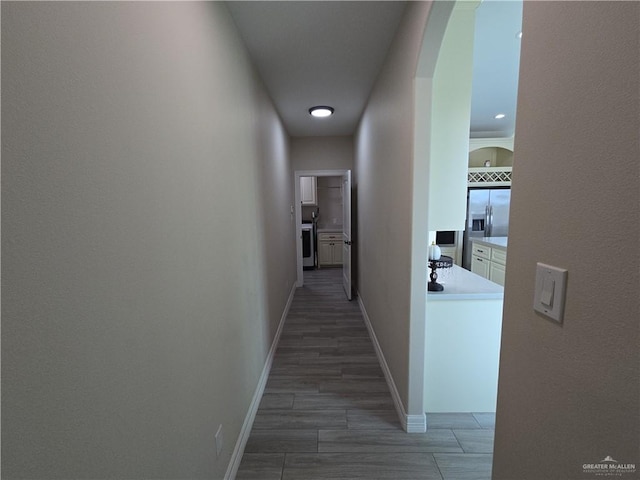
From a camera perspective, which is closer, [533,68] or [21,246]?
[21,246]

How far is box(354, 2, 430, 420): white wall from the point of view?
5.34 ft

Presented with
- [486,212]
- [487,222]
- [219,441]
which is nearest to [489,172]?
[486,212]

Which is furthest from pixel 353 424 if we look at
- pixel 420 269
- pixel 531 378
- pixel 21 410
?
pixel 21 410

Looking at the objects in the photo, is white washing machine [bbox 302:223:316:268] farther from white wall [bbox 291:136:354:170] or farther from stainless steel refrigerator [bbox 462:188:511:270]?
stainless steel refrigerator [bbox 462:188:511:270]

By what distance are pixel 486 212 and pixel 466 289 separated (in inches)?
128

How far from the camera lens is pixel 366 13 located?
1.67 metres

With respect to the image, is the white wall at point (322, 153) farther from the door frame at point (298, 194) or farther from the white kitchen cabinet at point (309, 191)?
the white kitchen cabinet at point (309, 191)

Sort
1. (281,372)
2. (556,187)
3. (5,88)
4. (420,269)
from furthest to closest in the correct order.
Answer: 1. (281,372)
2. (420,269)
3. (556,187)
4. (5,88)

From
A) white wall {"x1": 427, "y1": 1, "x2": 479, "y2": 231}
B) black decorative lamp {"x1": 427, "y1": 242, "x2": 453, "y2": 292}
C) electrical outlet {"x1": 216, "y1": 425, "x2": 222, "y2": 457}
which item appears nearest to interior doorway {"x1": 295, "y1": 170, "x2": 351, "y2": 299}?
black decorative lamp {"x1": 427, "y1": 242, "x2": 453, "y2": 292}

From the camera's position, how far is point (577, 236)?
55cm

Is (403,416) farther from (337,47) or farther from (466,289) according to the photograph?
(337,47)

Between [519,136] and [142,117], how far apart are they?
105 cm

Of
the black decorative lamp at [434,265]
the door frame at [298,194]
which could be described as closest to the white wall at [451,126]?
the black decorative lamp at [434,265]

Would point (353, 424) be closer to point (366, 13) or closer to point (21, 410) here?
point (21, 410)
